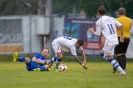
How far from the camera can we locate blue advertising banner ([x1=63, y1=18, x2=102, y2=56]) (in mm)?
28922

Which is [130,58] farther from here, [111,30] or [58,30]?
[111,30]

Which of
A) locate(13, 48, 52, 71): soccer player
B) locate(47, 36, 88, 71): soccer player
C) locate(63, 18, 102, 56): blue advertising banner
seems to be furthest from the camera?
locate(63, 18, 102, 56): blue advertising banner

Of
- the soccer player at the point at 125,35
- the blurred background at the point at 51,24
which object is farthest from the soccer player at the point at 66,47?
the blurred background at the point at 51,24

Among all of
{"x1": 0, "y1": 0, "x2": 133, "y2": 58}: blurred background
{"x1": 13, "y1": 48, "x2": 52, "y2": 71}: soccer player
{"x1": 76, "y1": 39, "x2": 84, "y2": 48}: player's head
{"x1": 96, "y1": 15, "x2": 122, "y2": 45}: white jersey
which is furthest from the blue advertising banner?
{"x1": 96, "y1": 15, "x2": 122, "y2": 45}: white jersey

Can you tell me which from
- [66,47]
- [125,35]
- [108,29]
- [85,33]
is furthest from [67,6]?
[108,29]

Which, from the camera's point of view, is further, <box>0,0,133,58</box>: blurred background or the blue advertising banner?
<box>0,0,133,58</box>: blurred background

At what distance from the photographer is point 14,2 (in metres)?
31.5

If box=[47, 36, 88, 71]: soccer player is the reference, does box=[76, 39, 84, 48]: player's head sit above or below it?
above

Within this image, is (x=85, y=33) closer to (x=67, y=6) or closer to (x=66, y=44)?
(x=67, y=6)

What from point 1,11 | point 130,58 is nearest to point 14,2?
point 1,11

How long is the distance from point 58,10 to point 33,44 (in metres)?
2.35

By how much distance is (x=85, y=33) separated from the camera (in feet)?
95.6

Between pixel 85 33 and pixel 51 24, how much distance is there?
6.36 feet

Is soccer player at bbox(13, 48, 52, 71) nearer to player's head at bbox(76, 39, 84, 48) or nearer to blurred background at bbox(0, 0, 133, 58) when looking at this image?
player's head at bbox(76, 39, 84, 48)
